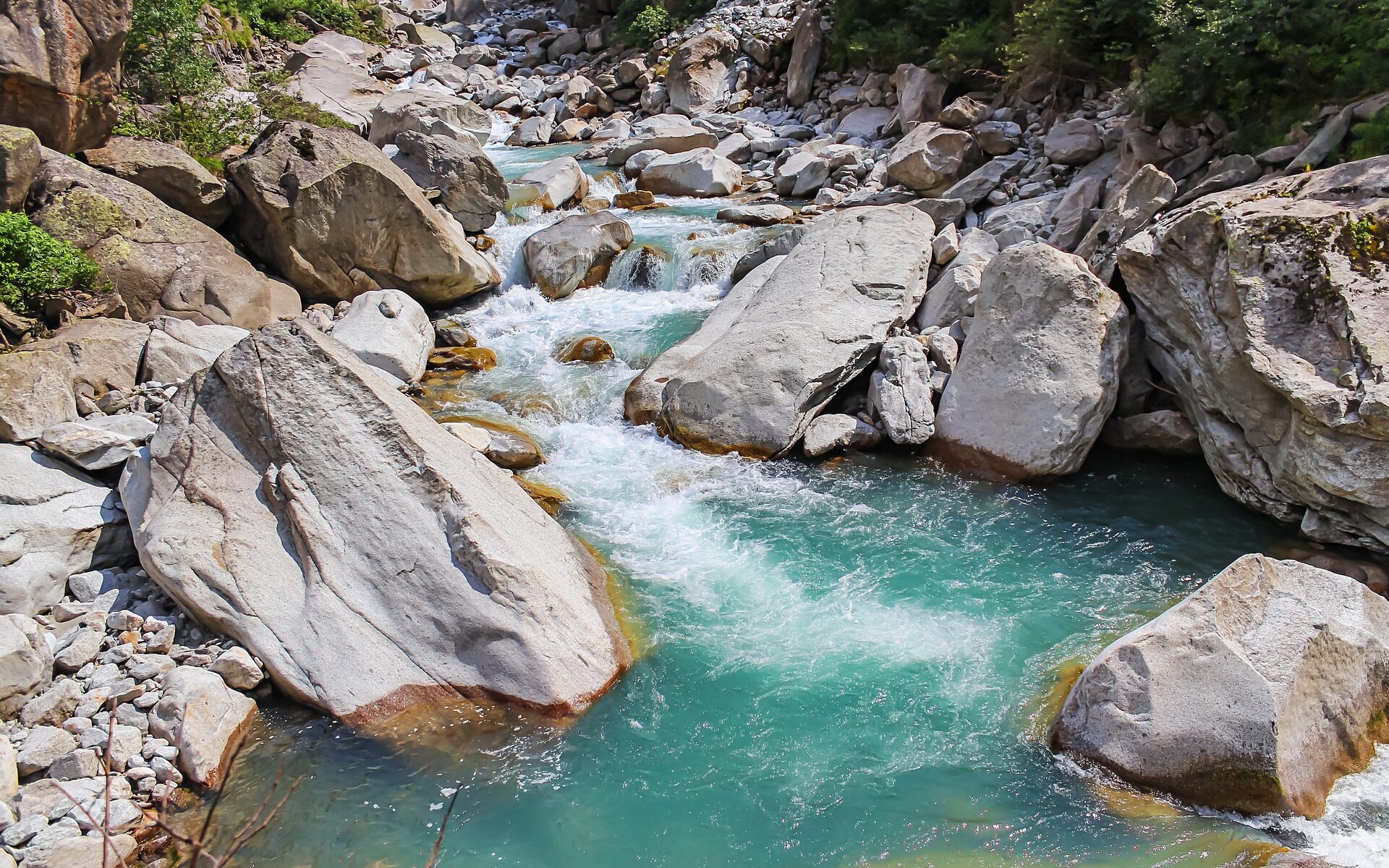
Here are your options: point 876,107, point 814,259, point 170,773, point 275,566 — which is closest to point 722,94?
point 876,107

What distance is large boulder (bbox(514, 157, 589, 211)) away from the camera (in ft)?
58.8

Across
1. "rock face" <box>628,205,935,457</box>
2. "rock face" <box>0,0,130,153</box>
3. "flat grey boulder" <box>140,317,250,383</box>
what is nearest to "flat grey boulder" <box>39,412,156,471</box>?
"flat grey boulder" <box>140,317,250,383</box>

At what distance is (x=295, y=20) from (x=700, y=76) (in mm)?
14346

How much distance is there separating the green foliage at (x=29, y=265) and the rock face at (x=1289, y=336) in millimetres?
12159

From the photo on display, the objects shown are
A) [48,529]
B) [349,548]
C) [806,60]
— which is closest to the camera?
[349,548]

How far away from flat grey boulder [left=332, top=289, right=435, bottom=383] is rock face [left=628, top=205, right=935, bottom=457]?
3.08 metres

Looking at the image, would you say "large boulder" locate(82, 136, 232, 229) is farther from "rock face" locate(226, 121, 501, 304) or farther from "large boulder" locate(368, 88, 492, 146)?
"large boulder" locate(368, 88, 492, 146)

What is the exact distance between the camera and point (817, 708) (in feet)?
23.2

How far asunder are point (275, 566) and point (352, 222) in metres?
7.42

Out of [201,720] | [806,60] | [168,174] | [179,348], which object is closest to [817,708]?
[201,720]

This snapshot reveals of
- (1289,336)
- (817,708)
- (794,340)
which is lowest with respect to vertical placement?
(817,708)

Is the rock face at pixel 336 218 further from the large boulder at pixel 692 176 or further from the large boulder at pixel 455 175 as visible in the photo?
the large boulder at pixel 692 176

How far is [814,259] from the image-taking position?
41.4ft

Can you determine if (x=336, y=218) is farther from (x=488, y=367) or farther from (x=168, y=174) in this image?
(x=488, y=367)
